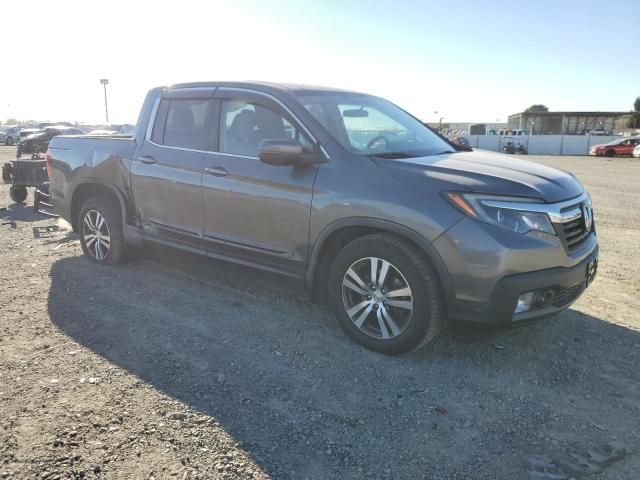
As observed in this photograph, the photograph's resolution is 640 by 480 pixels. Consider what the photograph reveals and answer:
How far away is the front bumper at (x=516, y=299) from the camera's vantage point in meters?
3.14

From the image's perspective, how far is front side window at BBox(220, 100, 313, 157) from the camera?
161 inches

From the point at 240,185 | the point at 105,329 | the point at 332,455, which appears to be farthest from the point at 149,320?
the point at 332,455

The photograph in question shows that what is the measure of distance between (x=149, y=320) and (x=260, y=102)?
6.70 ft

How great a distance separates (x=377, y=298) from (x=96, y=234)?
3613 mm

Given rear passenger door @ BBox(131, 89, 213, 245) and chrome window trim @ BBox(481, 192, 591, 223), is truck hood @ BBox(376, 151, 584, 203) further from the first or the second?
rear passenger door @ BBox(131, 89, 213, 245)

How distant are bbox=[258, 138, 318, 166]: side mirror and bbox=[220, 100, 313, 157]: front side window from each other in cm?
27

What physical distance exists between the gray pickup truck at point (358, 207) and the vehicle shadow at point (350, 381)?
1.22 feet

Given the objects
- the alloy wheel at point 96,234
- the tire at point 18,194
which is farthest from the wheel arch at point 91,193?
the tire at point 18,194

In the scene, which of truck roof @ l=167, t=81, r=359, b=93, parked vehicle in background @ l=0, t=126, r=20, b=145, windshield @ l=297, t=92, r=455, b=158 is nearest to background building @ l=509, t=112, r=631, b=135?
parked vehicle in background @ l=0, t=126, r=20, b=145

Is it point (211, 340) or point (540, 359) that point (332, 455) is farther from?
point (540, 359)

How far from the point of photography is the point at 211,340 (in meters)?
3.90

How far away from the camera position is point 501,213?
3188 mm

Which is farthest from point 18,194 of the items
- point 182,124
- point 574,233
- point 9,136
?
point 9,136

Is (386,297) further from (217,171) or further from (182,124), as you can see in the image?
(182,124)
